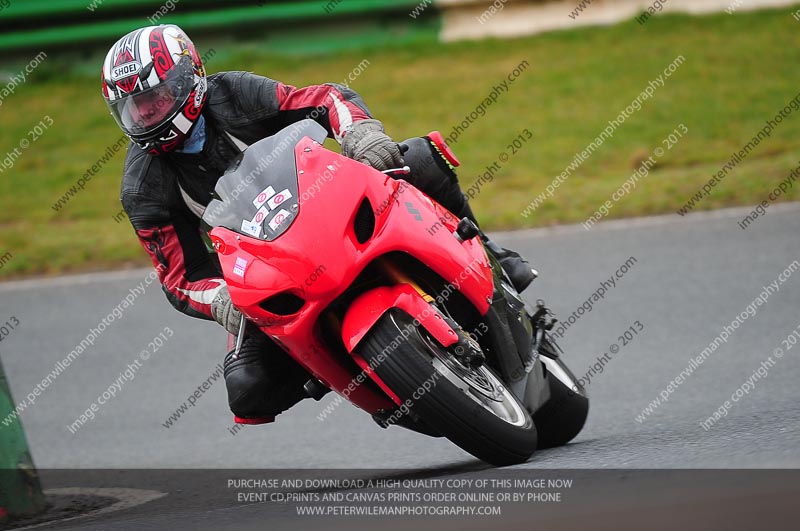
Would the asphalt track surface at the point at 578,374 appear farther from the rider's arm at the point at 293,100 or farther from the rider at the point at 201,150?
the rider's arm at the point at 293,100

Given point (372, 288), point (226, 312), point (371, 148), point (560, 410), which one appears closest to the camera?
point (372, 288)

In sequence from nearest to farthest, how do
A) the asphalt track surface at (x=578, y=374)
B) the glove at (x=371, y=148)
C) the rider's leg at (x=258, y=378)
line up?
the asphalt track surface at (x=578, y=374) < the glove at (x=371, y=148) < the rider's leg at (x=258, y=378)

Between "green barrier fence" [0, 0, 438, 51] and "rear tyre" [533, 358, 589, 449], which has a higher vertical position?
"rear tyre" [533, 358, 589, 449]

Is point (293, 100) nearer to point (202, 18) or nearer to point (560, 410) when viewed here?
point (560, 410)

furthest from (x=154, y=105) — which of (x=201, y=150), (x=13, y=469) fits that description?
(x=13, y=469)

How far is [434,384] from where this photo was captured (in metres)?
3.40

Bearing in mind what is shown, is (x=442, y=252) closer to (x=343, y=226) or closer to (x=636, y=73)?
(x=343, y=226)

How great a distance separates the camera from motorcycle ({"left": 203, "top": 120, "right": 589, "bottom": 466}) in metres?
3.42

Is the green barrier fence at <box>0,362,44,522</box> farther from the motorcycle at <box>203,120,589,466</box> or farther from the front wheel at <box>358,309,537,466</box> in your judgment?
the front wheel at <box>358,309,537,466</box>

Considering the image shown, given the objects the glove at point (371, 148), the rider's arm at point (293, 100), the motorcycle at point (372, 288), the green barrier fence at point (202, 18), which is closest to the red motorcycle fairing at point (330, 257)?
the motorcycle at point (372, 288)

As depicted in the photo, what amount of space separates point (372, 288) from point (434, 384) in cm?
42

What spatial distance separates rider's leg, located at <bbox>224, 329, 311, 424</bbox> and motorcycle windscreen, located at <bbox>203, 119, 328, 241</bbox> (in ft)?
2.09

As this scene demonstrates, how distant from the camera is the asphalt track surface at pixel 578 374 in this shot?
3.68 meters

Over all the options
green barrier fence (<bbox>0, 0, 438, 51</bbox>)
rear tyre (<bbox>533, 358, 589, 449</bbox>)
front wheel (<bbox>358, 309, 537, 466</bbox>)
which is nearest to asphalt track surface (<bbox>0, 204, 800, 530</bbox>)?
rear tyre (<bbox>533, 358, 589, 449</bbox>)
